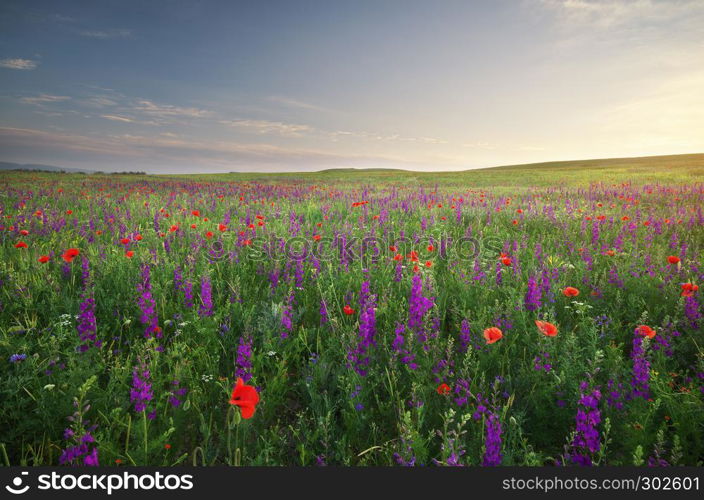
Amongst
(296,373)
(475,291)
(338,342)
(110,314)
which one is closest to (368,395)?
(338,342)

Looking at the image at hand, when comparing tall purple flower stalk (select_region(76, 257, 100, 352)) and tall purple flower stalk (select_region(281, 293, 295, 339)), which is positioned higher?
tall purple flower stalk (select_region(76, 257, 100, 352))

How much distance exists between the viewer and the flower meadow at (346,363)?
5.74 ft

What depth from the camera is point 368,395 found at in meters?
2.20

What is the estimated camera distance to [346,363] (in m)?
2.28

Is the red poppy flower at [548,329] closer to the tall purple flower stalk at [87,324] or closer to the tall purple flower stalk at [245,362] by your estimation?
the tall purple flower stalk at [245,362]

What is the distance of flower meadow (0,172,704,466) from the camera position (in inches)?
68.9

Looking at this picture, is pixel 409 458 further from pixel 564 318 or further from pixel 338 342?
pixel 564 318

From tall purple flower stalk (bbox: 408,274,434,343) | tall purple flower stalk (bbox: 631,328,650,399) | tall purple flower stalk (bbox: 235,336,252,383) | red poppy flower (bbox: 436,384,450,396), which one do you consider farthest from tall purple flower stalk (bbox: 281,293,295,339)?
tall purple flower stalk (bbox: 631,328,650,399)

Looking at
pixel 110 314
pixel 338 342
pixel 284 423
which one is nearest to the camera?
pixel 284 423

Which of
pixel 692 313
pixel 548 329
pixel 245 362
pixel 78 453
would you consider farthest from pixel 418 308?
pixel 692 313

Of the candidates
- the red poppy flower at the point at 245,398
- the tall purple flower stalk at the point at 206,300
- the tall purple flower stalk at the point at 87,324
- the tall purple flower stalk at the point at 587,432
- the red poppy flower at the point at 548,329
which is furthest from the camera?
the tall purple flower stalk at the point at 206,300

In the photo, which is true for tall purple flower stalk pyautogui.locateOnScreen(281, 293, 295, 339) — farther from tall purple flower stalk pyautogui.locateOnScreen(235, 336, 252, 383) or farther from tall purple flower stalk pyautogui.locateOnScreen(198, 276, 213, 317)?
tall purple flower stalk pyautogui.locateOnScreen(198, 276, 213, 317)

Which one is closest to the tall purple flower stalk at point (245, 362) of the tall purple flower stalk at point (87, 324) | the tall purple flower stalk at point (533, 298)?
the tall purple flower stalk at point (87, 324)

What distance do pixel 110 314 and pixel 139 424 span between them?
1.63 meters
